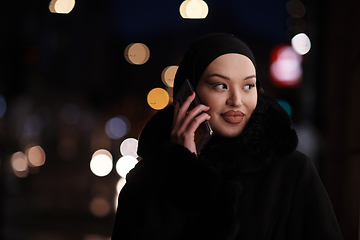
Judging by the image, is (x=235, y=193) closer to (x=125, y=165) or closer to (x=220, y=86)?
(x=220, y=86)

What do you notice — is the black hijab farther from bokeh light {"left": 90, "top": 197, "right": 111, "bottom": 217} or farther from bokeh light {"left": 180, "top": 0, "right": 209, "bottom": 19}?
bokeh light {"left": 90, "top": 197, "right": 111, "bottom": 217}

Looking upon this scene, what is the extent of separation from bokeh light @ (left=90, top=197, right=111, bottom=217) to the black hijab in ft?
19.5

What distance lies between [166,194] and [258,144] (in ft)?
1.64

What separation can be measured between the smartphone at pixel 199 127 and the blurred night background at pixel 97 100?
1.29 m

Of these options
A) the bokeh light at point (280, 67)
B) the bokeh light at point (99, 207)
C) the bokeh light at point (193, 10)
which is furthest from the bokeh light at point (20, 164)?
the bokeh light at point (193, 10)

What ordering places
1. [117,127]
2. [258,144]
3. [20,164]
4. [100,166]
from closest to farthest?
1. [258,144]
2. [100,166]
3. [20,164]
4. [117,127]

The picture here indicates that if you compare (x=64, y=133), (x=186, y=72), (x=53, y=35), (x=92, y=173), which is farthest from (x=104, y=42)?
(x=186, y=72)

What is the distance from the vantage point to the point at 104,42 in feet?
37.0

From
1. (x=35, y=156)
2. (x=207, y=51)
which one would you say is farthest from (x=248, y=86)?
(x=35, y=156)

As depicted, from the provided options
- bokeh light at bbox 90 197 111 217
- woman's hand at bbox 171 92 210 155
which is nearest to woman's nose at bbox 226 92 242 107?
woman's hand at bbox 171 92 210 155

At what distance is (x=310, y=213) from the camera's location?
150cm

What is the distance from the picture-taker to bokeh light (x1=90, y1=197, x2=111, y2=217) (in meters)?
7.37

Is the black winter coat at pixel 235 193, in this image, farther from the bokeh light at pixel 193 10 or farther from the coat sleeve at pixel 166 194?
the bokeh light at pixel 193 10

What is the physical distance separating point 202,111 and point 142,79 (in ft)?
34.8
